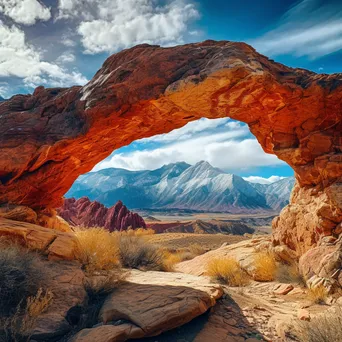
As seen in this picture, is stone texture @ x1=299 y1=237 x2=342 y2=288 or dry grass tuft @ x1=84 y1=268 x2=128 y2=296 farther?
stone texture @ x1=299 y1=237 x2=342 y2=288

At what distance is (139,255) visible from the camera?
1023cm

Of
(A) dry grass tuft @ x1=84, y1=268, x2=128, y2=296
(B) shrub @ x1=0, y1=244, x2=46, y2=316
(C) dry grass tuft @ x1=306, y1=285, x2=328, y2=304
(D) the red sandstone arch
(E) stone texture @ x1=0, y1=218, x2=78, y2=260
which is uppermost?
(D) the red sandstone arch

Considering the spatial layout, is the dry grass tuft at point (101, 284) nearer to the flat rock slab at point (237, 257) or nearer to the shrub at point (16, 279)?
the shrub at point (16, 279)

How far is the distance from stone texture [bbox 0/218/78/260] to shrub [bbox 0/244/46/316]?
1564mm

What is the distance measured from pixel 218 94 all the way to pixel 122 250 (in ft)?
21.6

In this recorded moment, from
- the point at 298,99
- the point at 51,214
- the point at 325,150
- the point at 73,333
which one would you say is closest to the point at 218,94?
the point at 298,99

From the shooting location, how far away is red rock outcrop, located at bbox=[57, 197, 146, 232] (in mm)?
Answer: 38803

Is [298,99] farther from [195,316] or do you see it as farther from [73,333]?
[73,333]

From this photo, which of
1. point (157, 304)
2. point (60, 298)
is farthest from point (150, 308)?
point (60, 298)

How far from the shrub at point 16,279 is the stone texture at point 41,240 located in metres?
1.56

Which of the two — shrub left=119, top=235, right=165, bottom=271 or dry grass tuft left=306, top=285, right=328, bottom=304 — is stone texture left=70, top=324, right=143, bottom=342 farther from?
shrub left=119, top=235, right=165, bottom=271

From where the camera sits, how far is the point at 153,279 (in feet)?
25.1

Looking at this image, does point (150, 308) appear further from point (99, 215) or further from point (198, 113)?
point (99, 215)

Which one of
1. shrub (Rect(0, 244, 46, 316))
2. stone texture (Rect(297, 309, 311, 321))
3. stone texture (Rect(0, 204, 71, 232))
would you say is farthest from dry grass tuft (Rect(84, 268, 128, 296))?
stone texture (Rect(0, 204, 71, 232))
